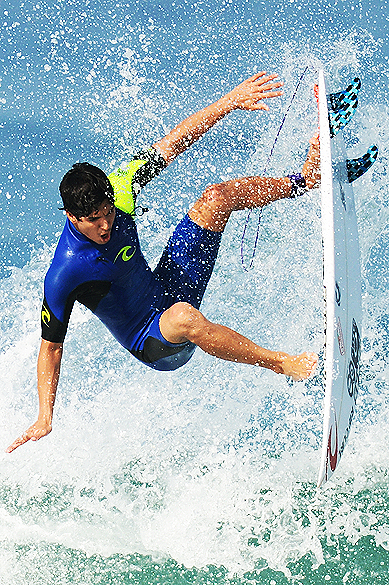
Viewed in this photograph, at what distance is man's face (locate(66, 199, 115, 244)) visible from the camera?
135 inches

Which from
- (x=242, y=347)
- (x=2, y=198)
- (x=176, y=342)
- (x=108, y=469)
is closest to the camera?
(x=242, y=347)

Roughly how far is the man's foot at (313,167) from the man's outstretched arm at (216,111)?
13.9 inches

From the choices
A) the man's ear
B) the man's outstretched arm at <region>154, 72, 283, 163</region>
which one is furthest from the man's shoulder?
the man's outstretched arm at <region>154, 72, 283, 163</region>

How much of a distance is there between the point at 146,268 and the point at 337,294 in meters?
1.25

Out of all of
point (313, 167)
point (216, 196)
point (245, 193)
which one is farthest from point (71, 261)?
point (313, 167)

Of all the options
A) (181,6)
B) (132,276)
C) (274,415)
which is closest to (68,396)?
(274,415)

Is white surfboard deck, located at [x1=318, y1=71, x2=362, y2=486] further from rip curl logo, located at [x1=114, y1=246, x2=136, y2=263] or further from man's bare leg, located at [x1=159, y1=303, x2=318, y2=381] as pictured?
rip curl logo, located at [x1=114, y1=246, x2=136, y2=263]

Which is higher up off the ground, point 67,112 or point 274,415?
point 67,112

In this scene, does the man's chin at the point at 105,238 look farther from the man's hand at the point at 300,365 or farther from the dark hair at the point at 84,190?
the man's hand at the point at 300,365

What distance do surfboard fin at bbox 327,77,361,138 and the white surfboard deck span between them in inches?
3.5

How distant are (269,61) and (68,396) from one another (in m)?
5.02

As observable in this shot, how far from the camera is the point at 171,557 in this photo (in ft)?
13.6

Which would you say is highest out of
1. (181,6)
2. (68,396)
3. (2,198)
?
(181,6)

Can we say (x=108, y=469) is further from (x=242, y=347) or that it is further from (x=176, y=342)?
(x=242, y=347)
